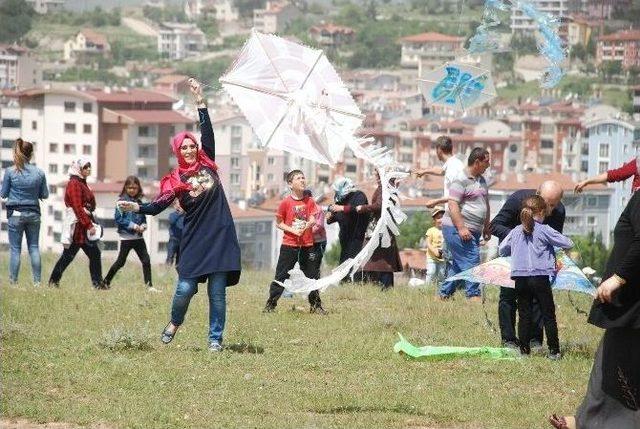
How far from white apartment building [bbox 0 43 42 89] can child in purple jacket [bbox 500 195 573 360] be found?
163m

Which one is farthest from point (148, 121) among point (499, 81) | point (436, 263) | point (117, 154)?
point (436, 263)

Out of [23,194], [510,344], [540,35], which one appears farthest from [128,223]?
[510,344]

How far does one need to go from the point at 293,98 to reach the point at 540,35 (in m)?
2.43

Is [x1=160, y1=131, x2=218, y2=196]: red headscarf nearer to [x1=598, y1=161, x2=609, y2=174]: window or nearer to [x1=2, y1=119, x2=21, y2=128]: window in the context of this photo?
[x1=598, y1=161, x2=609, y2=174]: window

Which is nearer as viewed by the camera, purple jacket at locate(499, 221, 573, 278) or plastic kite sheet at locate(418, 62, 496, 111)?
purple jacket at locate(499, 221, 573, 278)

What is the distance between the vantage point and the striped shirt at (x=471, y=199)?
1328 centimetres

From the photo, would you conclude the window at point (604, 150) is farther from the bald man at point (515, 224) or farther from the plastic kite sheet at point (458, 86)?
the bald man at point (515, 224)

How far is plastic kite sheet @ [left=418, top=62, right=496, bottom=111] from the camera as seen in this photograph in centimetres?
1438

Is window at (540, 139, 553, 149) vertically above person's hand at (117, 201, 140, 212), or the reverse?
person's hand at (117, 201, 140, 212)

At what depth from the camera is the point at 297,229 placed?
42.5 ft

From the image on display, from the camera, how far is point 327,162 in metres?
12.7

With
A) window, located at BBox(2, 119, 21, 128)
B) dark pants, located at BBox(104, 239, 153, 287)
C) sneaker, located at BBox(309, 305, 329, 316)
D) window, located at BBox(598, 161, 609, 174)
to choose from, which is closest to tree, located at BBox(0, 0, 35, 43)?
window, located at BBox(2, 119, 21, 128)

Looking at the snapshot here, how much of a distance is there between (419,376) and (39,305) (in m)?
4.45

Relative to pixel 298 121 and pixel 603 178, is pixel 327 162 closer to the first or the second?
pixel 298 121
